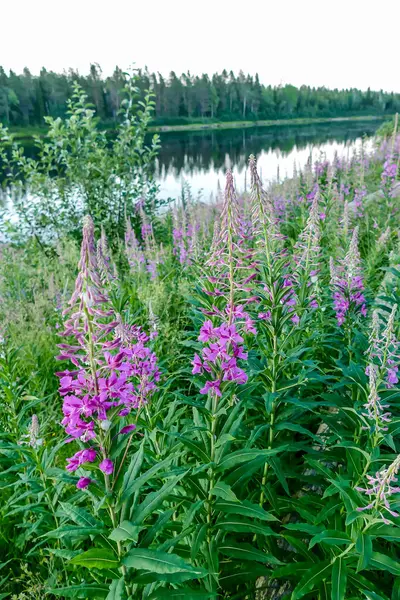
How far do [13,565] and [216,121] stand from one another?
9093 centimetres

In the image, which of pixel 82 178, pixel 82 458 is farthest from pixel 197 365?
pixel 82 178

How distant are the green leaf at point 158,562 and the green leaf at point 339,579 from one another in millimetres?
647

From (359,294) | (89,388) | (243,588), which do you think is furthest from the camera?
(359,294)

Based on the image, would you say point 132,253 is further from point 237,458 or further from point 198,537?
point 198,537

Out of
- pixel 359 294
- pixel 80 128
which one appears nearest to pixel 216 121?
pixel 80 128

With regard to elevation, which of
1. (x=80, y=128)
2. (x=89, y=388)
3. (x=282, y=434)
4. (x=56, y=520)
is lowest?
(x=56, y=520)

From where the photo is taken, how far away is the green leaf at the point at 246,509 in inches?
67.3

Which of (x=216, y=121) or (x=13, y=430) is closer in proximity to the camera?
(x=13, y=430)

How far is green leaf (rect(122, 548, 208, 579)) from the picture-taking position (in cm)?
129

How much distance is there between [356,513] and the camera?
166 centimetres

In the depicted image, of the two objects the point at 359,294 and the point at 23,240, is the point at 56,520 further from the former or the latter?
the point at 23,240

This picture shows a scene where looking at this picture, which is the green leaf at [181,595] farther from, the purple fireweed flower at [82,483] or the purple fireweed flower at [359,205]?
the purple fireweed flower at [359,205]

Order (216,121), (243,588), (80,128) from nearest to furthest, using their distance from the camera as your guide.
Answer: (243,588) < (80,128) < (216,121)

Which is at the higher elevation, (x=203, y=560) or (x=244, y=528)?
(x=244, y=528)
